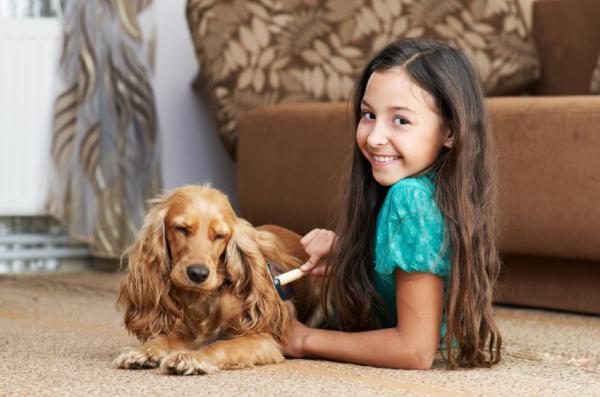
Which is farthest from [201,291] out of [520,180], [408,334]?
[520,180]

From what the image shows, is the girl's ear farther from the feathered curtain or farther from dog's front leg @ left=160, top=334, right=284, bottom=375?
the feathered curtain

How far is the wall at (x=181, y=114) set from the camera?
10.9 feet

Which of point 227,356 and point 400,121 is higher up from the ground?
point 400,121

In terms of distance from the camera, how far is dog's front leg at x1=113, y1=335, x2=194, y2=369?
4.63ft

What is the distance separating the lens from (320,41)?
9.83 ft

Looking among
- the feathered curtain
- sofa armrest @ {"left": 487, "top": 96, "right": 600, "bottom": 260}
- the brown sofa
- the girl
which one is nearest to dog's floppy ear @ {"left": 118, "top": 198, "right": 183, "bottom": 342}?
the girl

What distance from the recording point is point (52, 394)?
1224mm

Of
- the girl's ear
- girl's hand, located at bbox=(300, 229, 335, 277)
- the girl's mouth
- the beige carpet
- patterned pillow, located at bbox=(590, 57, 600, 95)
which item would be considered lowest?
the beige carpet

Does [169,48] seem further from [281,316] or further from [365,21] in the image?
[281,316]

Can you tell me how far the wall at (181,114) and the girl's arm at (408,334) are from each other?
6.21 feet

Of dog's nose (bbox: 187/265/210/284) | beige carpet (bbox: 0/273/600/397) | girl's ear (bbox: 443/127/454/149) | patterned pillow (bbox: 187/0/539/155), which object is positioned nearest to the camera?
beige carpet (bbox: 0/273/600/397)

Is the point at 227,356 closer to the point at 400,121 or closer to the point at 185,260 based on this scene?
the point at 185,260

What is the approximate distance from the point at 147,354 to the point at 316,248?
0.38m

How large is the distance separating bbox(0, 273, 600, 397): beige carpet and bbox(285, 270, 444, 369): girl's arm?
2 cm
